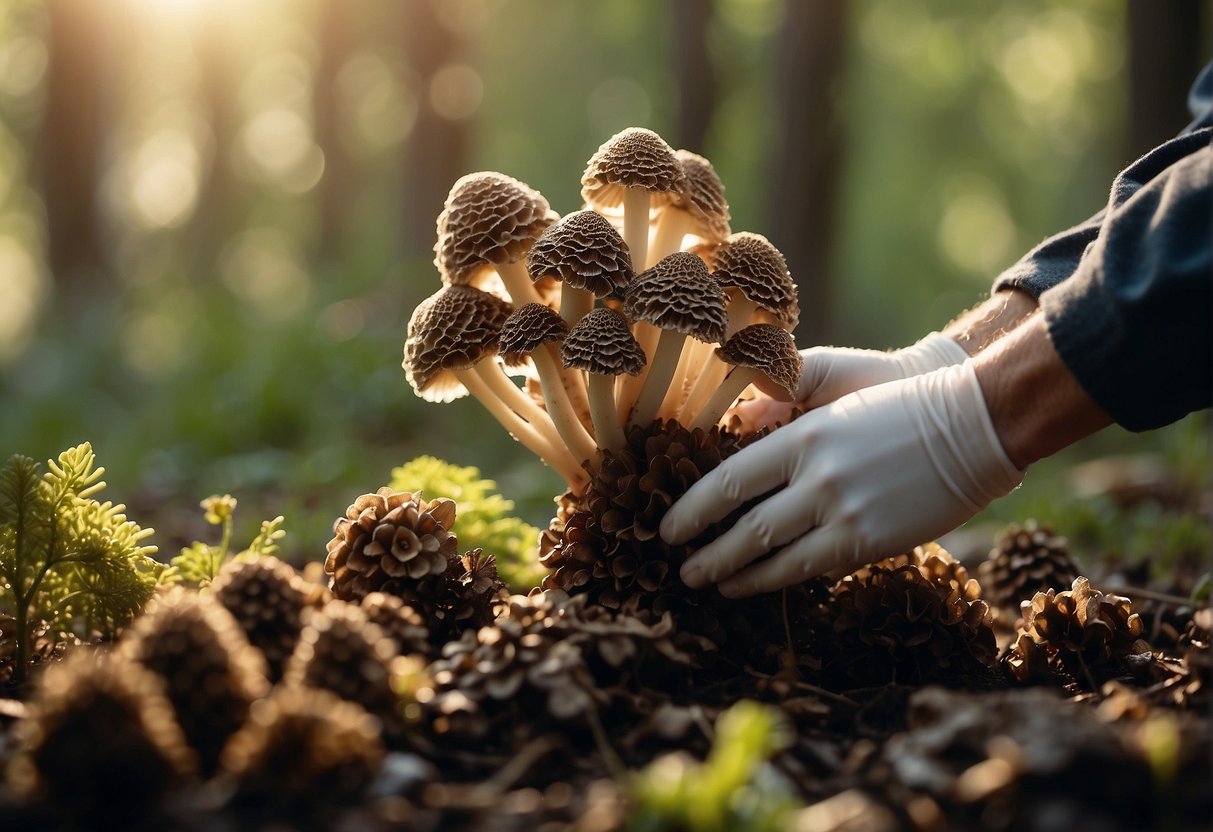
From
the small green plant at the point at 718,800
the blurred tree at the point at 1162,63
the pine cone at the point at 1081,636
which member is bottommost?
the small green plant at the point at 718,800

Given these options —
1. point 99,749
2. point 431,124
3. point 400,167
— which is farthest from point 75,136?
point 99,749

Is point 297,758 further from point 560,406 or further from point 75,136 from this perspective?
point 75,136

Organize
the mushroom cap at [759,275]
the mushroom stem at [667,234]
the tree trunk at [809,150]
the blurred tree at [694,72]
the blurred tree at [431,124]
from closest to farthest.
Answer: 1. the mushroom cap at [759,275]
2. the mushroom stem at [667,234]
3. the tree trunk at [809,150]
4. the blurred tree at [694,72]
5. the blurred tree at [431,124]

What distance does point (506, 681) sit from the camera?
1543 mm

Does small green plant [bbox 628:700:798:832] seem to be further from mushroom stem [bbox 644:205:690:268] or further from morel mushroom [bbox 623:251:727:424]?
mushroom stem [bbox 644:205:690:268]

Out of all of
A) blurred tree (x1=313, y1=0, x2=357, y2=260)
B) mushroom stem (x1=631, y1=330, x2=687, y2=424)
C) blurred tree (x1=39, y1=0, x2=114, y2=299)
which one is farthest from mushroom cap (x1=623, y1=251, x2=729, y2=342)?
blurred tree (x1=313, y1=0, x2=357, y2=260)

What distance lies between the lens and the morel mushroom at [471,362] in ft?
6.61

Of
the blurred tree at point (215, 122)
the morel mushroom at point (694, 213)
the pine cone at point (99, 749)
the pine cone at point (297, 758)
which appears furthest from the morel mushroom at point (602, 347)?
the blurred tree at point (215, 122)

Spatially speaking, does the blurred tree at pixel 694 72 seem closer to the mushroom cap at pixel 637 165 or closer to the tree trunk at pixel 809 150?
the tree trunk at pixel 809 150

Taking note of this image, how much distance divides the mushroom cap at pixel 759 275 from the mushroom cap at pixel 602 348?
0.95 feet

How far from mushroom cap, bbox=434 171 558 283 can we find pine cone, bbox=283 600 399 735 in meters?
0.90

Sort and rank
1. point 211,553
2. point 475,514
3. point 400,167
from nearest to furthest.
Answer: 1. point 211,553
2. point 475,514
3. point 400,167

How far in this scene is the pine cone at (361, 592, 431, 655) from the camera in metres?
Answer: 1.67

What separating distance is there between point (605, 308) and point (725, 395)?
35 centimetres
